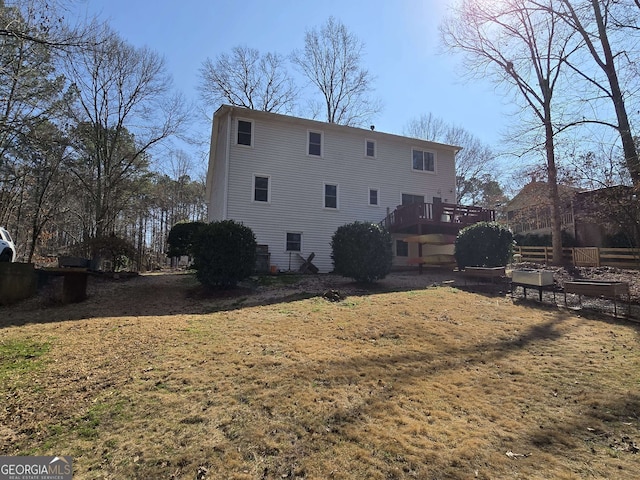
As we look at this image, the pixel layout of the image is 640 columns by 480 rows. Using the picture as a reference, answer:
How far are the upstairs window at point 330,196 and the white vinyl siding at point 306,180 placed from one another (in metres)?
0.18

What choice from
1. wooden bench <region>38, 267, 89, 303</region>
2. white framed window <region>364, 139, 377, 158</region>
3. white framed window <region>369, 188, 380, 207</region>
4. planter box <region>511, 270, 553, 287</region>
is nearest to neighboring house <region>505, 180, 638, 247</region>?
Answer: planter box <region>511, 270, 553, 287</region>

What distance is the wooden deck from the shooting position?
15.3 metres

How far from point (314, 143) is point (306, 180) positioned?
6.86 feet

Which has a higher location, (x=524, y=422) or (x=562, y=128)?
(x=562, y=128)

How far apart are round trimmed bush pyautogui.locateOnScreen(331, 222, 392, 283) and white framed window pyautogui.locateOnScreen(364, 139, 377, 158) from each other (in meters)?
7.87

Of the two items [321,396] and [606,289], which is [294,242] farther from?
[321,396]

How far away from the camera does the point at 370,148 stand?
1825cm

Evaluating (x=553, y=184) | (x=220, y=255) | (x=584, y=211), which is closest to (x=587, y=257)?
(x=584, y=211)

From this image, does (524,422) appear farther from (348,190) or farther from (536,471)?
(348,190)

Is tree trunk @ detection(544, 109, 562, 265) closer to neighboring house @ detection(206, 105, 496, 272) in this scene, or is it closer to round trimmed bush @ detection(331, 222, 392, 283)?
neighboring house @ detection(206, 105, 496, 272)

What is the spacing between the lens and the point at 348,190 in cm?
1728

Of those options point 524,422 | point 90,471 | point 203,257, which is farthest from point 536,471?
point 203,257

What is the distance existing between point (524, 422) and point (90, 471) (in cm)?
397

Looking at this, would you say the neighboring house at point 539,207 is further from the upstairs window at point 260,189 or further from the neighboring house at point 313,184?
the upstairs window at point 260,189
